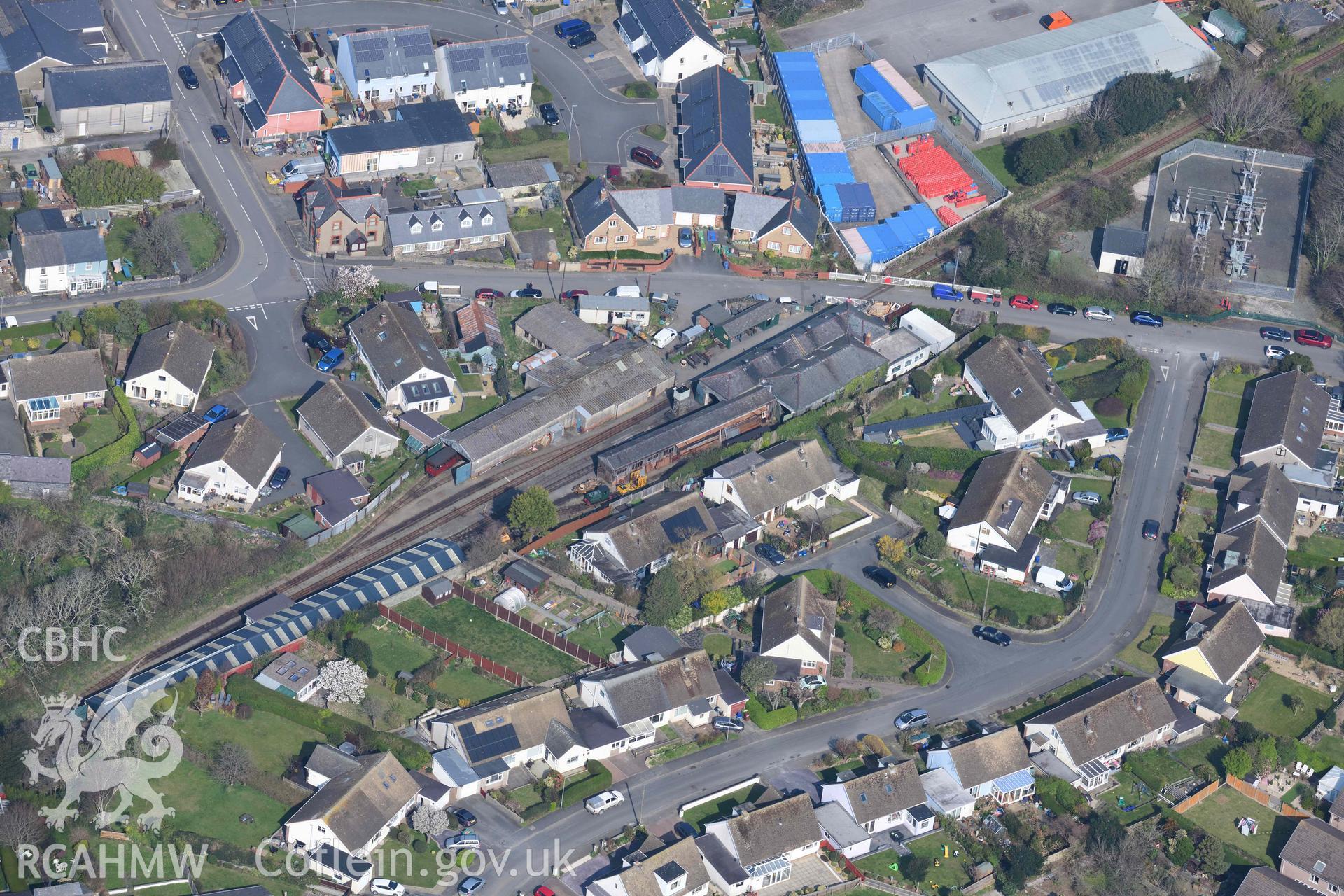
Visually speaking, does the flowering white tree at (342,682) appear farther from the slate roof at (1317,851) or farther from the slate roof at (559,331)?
the slate roof at (1317,851)

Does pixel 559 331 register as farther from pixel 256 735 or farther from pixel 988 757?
pixel 988 757

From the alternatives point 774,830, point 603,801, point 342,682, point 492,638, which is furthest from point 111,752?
point 774,830

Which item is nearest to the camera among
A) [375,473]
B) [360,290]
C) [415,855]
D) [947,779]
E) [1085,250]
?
[415,855]

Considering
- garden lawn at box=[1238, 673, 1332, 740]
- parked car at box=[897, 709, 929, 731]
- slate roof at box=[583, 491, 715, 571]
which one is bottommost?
garden lawn at box=[1238, 673, 1332, 740]

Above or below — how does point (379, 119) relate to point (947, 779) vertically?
above

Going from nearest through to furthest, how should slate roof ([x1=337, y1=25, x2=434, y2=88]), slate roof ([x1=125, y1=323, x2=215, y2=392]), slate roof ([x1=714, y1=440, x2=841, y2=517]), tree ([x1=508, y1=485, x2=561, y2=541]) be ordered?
tree ([x1=508, y1=485, x2=561, y2=541])
slate roof ([x1=714, y1=440, x2=841, y2=517])
slate roof ([x1=125, y1=323, x2=215, y2=392])
slate roof ([x1=337, y1=25, x2=434, y2=88])

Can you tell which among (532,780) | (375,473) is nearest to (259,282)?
(375,473)

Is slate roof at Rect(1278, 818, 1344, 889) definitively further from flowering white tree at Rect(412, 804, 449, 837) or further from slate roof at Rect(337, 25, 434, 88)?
slate roof at Rect(337, 25, 434, 88)

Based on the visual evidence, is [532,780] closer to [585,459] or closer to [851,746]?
[851,746]

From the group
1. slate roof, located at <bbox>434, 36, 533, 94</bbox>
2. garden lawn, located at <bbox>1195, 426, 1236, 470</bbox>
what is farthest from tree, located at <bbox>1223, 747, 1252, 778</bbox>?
slate roof, located at <bbox>434, 36, 533, 94</bbox>
